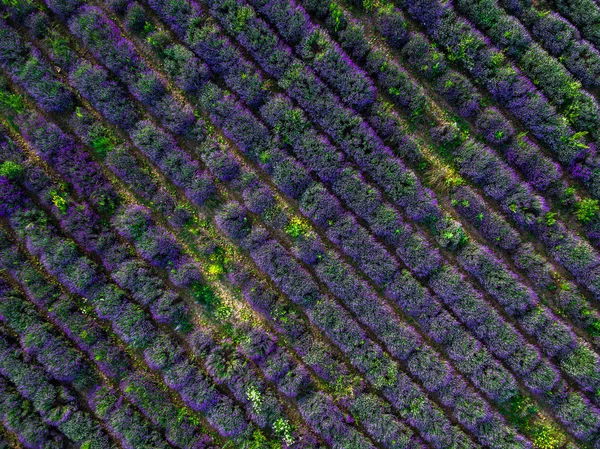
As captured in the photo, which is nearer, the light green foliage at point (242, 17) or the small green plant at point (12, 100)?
the light green foliage at point (242, 17)

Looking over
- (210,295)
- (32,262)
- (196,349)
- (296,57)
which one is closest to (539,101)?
(296,57)

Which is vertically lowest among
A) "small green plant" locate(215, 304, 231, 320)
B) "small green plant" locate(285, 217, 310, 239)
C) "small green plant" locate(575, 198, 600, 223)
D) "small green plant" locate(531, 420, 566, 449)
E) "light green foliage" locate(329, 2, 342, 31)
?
"small green plant" locate(531, 420, 566, 449)

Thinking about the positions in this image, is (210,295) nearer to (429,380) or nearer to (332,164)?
(332,164)

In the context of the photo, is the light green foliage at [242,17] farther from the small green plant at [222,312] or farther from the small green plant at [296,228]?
the small green plant at [222,312]

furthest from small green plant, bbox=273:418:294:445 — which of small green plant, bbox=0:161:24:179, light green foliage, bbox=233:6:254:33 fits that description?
light green foliage, bbox=233:6:254:33

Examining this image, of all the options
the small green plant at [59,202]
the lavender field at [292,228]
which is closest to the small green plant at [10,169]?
the lavender field at [292,228]

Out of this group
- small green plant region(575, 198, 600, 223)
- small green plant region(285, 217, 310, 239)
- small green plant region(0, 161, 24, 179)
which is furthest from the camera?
small green plant region(285, 217, 310, 239)

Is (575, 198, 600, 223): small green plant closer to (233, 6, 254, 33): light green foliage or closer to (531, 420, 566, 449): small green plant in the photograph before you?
(531, 420, 566, 449): small green plant
